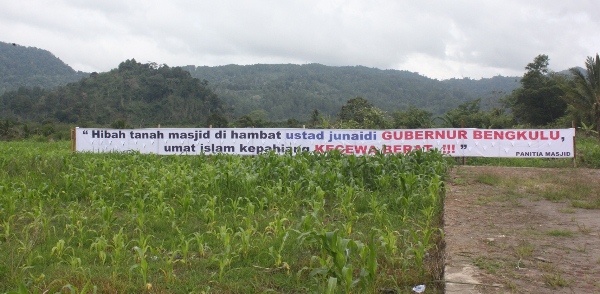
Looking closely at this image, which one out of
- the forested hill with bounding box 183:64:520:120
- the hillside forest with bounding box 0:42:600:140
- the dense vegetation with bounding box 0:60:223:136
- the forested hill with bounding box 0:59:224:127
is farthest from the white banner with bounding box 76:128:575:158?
the forested hill with bounding box 183:64:520:120

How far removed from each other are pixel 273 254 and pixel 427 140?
1238 cm

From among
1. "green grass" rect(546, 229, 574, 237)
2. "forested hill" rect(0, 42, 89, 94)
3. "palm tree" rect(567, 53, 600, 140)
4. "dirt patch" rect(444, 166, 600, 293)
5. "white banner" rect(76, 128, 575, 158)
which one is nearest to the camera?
"dirt patch" rect(444, 166, 600, 293)

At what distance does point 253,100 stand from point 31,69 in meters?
61.5

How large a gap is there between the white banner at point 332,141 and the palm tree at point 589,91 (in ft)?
14.6

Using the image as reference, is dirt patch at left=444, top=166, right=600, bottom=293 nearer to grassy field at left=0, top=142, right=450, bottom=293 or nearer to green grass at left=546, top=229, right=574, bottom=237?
green grass at left=546, top=229, right=574, bottom=237

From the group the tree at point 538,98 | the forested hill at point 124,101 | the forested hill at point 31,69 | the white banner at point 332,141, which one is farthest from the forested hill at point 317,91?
the white banner at point 332,141

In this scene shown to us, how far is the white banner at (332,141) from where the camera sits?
52.5ft

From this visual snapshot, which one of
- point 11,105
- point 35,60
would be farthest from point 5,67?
point 11,105

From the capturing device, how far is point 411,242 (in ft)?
18.7

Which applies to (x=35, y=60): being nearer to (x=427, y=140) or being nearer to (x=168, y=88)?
(x=168, y=88)

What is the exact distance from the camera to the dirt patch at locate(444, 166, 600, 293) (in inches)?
167

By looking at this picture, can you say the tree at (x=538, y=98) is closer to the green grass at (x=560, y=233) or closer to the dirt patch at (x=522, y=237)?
the dirt patch at (x=522, y=237)

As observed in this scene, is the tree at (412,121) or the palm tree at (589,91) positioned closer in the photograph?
the palm tree at (589,91)

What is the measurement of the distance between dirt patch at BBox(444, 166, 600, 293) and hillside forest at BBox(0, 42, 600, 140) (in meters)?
10.4
